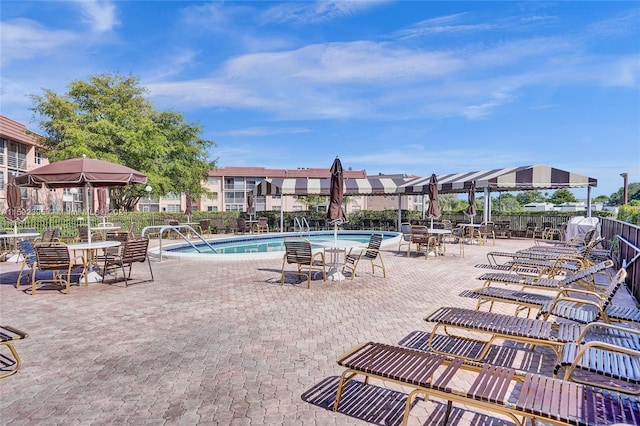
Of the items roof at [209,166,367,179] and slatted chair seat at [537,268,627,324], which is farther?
roof at [209,166,367,179]

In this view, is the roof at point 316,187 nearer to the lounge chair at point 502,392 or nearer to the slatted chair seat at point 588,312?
the slatted chair seat at point 588,312

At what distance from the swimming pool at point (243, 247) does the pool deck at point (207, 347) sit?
261 cm

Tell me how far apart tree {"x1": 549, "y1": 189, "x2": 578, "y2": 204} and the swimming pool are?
2198 inches

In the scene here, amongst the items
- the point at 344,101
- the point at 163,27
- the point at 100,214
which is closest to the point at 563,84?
the point at 344,101

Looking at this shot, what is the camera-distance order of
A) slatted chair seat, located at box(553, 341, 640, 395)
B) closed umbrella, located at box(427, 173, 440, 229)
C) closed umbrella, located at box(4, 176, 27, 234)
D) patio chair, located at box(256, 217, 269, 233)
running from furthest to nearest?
1. patio chair, located at box(256, 217, 269, 233)
2. closed umbrella, located at box(427, 173, 440, 229)
3. closed umbrella, located at box(4, 176, 27, 234)
4. slatted chair seat, located at box(553, 341, 640, 395)

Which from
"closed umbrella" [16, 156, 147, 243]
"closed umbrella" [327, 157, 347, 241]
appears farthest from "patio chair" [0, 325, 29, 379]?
"closed umbrella" [327, 157, 347, 241]

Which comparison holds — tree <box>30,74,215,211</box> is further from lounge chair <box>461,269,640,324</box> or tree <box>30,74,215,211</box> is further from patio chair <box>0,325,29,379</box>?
lounge chair <box>461,269,640,324</box>

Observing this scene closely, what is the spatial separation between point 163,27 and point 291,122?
23.4 m

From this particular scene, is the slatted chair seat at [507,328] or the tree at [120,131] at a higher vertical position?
the tree at [120,131]

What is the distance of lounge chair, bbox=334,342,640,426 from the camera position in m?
1.96

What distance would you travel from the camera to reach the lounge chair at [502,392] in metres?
1.96

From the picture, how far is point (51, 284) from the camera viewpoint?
6.98m

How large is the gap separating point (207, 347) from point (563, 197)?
72562 mm

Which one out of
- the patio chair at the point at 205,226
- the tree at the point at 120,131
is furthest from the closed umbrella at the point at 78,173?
the tree at the point at 120,131
